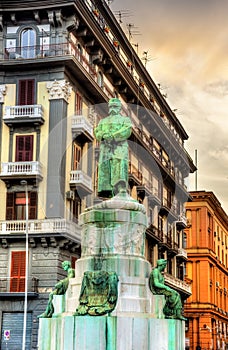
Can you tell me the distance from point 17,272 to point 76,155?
7.92m

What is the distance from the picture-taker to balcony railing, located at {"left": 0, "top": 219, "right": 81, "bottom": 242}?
38156mm

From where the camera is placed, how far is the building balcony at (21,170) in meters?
39.0

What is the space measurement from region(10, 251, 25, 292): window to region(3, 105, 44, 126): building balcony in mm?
7497

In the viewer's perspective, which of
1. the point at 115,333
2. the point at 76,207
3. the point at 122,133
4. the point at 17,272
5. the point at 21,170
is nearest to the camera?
the point at 115,333

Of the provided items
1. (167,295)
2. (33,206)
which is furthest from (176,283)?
(167,295)

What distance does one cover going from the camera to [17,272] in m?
38.7

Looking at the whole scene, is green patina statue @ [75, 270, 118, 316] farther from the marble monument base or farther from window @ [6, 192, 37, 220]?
window @ [6, 192, 37, 220]

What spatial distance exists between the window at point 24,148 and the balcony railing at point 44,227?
3.78 m

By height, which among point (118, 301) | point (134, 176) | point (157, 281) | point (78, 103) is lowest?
point (118, 301)

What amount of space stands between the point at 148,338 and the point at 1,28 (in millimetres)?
28865

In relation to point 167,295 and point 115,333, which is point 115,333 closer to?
point 115,333

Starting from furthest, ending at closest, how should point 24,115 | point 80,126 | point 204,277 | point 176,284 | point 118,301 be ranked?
point 204,277 < point 176,284 < point 80,126 < point 24,115 < point 118,301

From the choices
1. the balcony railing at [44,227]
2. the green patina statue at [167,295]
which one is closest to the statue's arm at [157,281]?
the green patina statue at [167,295]

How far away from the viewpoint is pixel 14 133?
1602 inches
